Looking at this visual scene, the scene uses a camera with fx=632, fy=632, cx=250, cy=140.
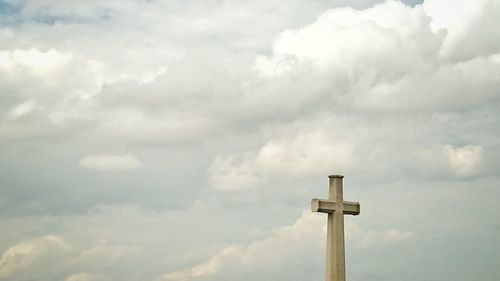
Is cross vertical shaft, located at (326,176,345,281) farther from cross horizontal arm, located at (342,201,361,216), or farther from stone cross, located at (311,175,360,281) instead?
cross horizontal arm, located at (342,201,361,216)

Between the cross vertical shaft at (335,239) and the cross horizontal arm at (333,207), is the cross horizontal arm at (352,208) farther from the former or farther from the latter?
the cross vertical shaft at (335,239)

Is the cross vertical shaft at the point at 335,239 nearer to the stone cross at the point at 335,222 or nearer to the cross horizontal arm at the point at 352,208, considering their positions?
the stone cross at the point at 335,222

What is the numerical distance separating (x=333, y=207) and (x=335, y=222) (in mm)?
403

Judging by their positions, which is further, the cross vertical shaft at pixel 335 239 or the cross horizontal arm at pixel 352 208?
the cross horizontal arm at pixel 352 208

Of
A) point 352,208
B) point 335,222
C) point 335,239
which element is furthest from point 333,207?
point 335,239

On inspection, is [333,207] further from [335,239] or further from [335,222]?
[335,239]

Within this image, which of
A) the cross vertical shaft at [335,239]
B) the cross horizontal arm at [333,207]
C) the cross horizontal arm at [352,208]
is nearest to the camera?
the cross vertical shaft at [335,239]

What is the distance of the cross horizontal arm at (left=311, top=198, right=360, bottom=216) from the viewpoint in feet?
54.1

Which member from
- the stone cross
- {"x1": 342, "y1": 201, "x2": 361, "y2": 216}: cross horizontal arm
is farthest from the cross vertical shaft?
{"x1": 342, "y1": 201, "x2": 361, "y2": 216}: cross horizontal arm

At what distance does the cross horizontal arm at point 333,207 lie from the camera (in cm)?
1650

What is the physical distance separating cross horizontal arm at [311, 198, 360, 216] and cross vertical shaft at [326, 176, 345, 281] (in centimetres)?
8

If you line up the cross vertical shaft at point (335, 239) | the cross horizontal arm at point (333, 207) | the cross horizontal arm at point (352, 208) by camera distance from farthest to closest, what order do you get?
the cross horizontal arm at point (352, 208)
the cross horizontal arm at point (333, 207)
the cross vertical shaft at point (335, 239)

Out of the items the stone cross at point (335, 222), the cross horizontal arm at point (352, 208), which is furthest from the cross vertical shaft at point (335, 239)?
the cross horizontal arm at point (352, 208)

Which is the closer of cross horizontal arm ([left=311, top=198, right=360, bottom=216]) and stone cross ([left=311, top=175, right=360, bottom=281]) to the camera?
stone cross ([left=311, top=175, right=360, bottom=281])
